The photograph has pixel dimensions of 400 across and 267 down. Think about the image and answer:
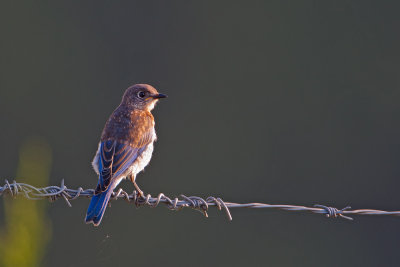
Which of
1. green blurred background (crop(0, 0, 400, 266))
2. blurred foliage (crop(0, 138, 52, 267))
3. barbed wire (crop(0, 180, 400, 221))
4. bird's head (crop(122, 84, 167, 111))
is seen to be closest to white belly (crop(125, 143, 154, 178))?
bird's head (crop(122, 84, 167, 111))

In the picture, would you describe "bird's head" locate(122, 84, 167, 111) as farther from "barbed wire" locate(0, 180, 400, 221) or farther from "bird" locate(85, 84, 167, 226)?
"barbed wire" locate(0, 180, 400, 221)

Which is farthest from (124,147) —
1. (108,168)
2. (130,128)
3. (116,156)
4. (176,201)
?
(176,201)

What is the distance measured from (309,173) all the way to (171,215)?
260cm

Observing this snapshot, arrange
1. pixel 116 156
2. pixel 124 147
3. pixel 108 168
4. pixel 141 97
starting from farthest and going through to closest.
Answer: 1. pixel 141 97
2. pixel 124 147
3. pixel 116 156
4. pixel 108 168

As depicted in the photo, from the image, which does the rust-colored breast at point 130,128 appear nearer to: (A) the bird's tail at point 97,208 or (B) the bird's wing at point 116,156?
(B) the bird's wing at point 116,156

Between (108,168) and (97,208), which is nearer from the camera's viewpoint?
(97,208)

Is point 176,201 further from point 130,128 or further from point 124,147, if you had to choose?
point 130,128

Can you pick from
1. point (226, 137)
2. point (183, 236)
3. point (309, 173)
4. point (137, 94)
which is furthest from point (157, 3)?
point (137, 94)

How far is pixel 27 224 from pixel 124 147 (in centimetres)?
168

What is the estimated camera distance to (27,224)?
482cm

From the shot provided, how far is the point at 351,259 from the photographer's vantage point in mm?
13086

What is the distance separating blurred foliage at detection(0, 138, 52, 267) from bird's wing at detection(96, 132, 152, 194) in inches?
31.5

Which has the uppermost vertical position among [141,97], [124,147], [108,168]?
[141,97]

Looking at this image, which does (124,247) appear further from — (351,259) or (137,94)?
(137,94)
